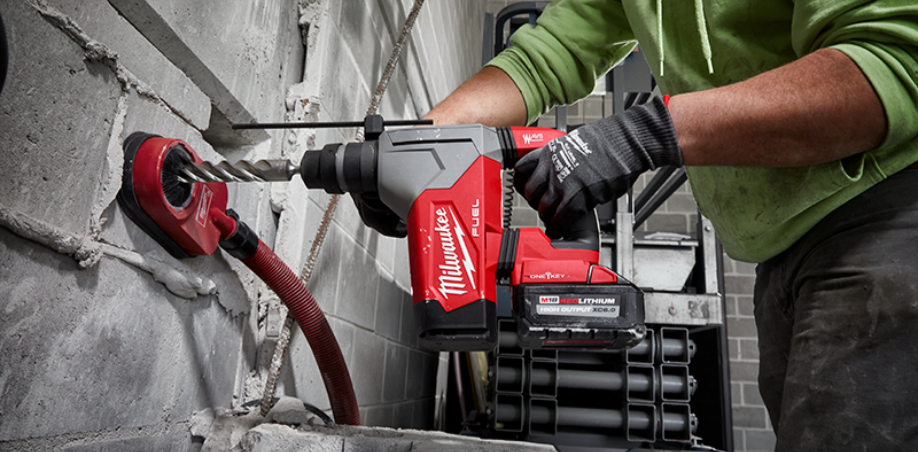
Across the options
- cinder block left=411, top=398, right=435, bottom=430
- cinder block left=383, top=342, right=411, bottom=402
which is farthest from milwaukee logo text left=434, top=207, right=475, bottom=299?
cinder block left=411, top=398, right=435, bottom=430

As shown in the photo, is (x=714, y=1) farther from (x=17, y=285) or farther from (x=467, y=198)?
(x=17, y=285)

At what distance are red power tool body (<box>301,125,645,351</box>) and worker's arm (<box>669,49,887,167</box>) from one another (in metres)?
0.24

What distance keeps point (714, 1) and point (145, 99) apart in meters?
0.89

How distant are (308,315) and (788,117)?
2.56 feet

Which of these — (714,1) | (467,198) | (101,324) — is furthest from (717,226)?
(101,324)

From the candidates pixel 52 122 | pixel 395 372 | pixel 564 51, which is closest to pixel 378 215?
pixel 52 122

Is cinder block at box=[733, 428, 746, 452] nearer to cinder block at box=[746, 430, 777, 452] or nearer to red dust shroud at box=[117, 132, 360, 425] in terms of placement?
cinder block at box=[746, 430, 777, 452]

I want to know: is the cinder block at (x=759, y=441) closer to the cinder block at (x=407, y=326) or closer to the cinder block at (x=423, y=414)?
the cinder block at (x=423, y=414)

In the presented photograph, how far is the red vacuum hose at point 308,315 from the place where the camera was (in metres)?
0.81

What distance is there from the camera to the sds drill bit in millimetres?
685

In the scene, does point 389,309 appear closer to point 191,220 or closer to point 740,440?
point 191,220

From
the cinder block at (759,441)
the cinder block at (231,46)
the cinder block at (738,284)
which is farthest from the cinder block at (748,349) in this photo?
the cinder block at (231,46)

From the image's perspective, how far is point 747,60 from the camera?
85 centimetres

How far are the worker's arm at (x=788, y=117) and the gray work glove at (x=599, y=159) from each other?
3 cm
